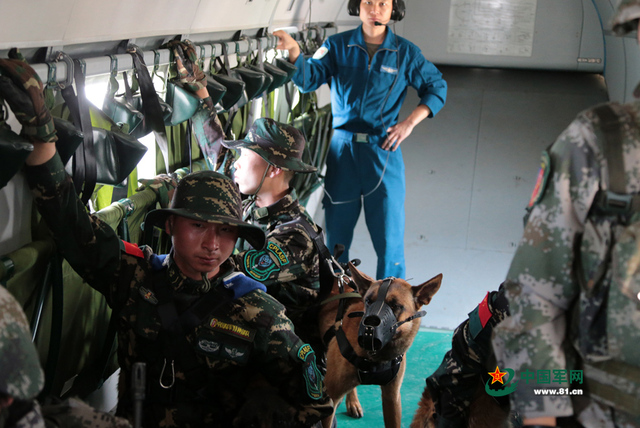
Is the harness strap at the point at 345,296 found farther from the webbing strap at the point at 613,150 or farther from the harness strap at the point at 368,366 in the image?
the webbing strap at the point at 613,150

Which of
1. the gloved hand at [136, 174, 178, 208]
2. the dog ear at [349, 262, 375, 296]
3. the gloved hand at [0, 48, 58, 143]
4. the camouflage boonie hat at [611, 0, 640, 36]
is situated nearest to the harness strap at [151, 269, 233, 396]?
the gloved hand at [0, 48, 58, 143]

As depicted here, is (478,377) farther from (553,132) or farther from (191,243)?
(553,132)

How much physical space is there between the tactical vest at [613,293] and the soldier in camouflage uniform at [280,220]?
5.42 ft

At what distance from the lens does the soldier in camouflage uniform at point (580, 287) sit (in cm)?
147

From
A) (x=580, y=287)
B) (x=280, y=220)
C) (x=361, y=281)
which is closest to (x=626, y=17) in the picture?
(x=580, y=287)

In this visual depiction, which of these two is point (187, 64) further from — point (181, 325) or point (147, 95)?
point (181, 325)

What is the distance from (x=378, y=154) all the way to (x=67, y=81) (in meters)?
2.82

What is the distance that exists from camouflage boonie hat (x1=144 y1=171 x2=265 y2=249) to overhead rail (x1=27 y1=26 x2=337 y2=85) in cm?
47

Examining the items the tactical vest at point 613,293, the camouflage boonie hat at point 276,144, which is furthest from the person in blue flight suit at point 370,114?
the tactical vest at point 613,293

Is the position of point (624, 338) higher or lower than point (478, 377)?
higher

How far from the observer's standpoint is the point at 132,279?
2234 mm

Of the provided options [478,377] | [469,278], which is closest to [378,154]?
[469,278]

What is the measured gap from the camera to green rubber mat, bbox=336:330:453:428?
369 cm

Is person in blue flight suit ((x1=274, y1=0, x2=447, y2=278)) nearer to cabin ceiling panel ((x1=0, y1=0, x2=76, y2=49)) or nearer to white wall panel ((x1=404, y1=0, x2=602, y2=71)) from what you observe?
cabin ceiling panel ((x1=0, y1=0, x2=76, y2=49))
